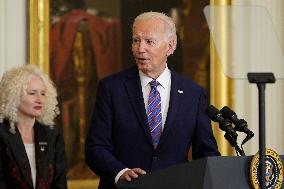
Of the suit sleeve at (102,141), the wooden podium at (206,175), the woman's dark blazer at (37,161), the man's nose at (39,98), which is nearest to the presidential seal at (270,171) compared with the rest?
the wooden podium at (206,175)

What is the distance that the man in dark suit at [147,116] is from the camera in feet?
12.3

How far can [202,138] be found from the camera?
3865 mm

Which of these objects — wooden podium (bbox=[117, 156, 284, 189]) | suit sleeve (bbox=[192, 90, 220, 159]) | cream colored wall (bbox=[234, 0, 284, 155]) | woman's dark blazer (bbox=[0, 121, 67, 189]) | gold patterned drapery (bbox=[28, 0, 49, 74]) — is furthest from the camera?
cream colored wall (bbox=[234, 0, 284, 155])

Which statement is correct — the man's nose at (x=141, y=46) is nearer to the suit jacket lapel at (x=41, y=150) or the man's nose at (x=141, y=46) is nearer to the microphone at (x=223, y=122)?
the microphone at (x=223, y=122)

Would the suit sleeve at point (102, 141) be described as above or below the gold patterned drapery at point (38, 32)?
below

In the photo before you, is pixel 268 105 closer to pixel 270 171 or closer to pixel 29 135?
pixel 29 135

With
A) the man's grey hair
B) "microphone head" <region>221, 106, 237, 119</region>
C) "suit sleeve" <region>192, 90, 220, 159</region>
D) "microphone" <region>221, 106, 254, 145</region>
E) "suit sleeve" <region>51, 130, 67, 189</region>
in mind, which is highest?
the man's grey hair

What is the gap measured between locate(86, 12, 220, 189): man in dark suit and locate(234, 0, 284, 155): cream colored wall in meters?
2.22

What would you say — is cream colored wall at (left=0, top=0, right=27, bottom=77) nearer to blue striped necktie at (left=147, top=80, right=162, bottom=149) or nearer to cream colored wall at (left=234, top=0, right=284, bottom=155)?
cream colored wall at (left=234, top=0, right=284, bottom=155)

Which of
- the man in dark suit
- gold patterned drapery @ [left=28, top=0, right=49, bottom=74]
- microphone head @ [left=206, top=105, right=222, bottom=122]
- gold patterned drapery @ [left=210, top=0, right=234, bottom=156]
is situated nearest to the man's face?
the man in dark suit

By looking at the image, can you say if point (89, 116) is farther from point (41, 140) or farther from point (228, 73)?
point (228, 73)

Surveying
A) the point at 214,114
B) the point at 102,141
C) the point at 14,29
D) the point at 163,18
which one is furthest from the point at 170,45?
the point at 14,29

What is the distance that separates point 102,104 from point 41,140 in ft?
3.10

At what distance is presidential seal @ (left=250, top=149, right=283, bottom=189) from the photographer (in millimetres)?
2832
